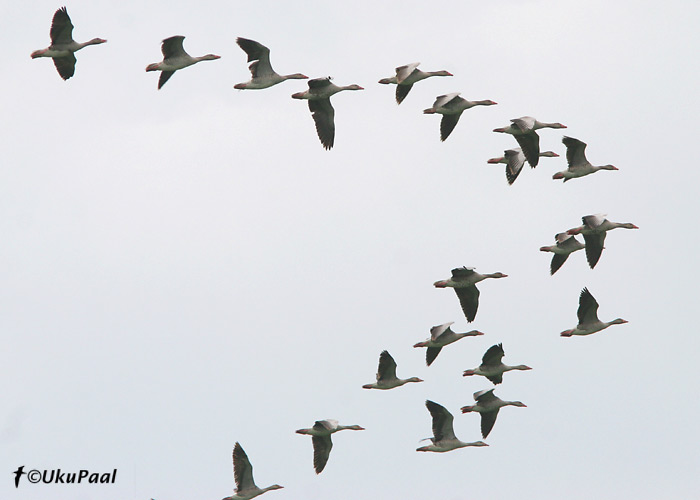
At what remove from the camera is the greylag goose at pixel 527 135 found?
3647 centimetres

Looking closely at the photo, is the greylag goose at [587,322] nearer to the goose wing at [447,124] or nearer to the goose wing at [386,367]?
the goose wing at [386,367]

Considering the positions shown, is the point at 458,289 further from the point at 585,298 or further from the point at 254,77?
the point at 254,77

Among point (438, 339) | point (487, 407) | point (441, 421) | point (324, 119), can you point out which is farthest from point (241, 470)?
point (324, 119)

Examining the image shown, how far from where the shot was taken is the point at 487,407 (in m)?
39.5

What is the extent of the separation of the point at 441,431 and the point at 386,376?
6.03 ft

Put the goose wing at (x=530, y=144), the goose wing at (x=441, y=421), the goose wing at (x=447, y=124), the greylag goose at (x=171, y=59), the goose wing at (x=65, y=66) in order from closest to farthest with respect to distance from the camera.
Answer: the greylag goose at (x=171, y=59) → the goose wing at (x=65, y=66) → the goose wing at (x=530, y=144) → the goose wing at (x=447, y=124) → the goose wing at (x=441, y=421)

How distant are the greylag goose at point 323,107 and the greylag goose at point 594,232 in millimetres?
6229

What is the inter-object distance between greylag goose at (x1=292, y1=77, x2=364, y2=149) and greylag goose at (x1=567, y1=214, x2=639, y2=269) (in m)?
6.23

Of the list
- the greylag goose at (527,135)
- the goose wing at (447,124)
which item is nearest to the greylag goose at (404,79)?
the goose wing at (447,124)

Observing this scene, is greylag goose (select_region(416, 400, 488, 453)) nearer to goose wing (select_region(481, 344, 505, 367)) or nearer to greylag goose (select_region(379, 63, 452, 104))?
goose wing (select_region(481, 344, 505, 367))

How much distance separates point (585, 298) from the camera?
127ft

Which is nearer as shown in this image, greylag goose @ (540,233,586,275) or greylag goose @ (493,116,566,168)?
greylag goose @ (493,116,566,168)

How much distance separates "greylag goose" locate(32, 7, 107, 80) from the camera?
117ft

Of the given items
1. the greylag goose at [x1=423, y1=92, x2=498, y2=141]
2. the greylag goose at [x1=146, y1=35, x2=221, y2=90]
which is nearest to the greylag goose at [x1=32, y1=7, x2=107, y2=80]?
the greylag goose at [x1=146, y1=35, x2=221, y2=90]
